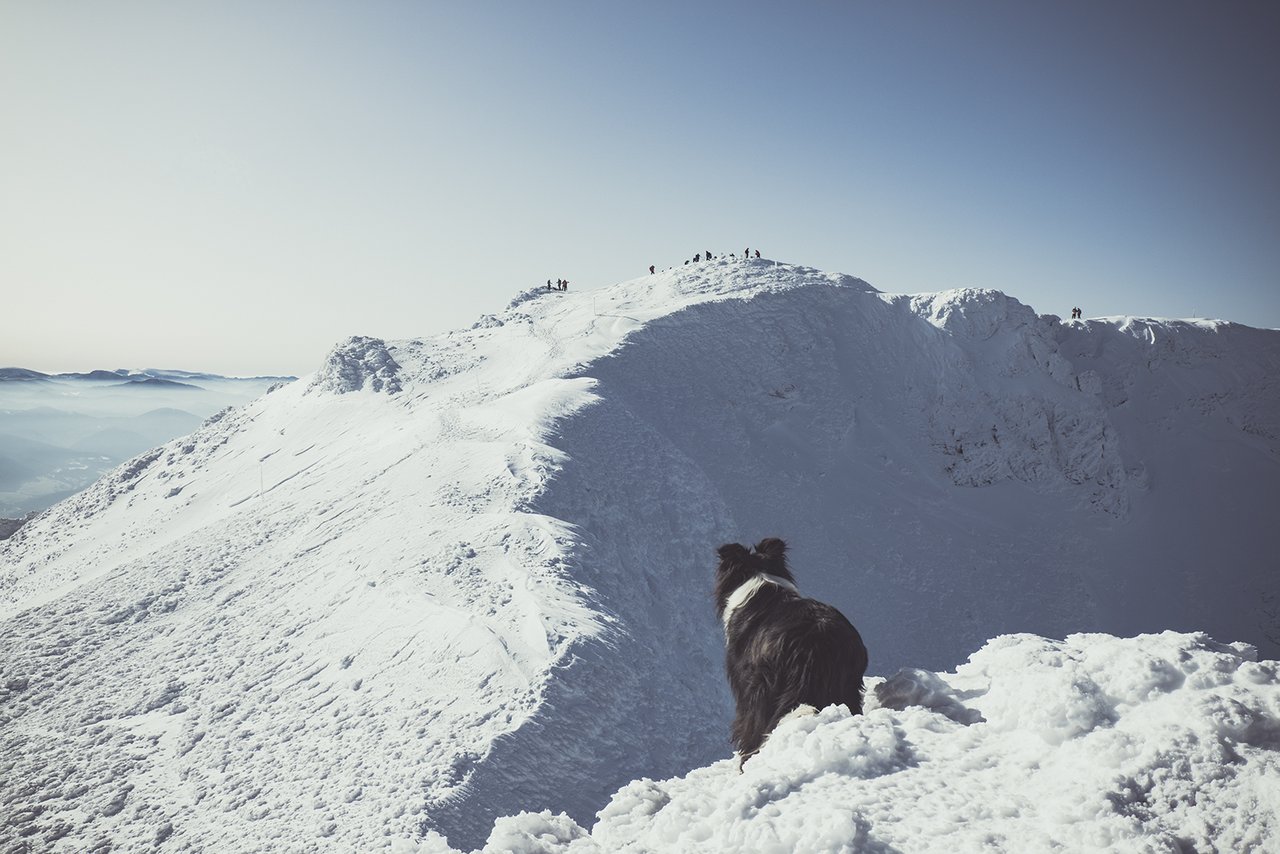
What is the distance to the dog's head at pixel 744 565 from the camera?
237 inches

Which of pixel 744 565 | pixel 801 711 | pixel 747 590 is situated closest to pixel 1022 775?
pixel 801 711

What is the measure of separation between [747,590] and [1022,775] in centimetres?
288

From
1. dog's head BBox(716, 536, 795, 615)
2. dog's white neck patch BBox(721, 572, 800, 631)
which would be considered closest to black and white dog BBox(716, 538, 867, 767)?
dog's white neck patch BBox(721, 572, 800, 631)

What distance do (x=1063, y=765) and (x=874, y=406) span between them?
82.2ft

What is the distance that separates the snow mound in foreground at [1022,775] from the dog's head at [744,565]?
2192 mm

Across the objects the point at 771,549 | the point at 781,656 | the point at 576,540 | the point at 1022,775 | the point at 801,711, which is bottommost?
the point at 576,540

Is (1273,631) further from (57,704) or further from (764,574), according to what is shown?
(57,704)

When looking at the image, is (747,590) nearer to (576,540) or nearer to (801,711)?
(801,711)

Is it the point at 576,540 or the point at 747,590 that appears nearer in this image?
the point at 747,590

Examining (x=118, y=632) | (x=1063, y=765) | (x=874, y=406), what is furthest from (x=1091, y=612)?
Answer: (x=118, y=632)

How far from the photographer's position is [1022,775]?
2.98 meters

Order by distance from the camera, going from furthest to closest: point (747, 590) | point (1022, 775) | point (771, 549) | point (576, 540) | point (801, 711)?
1. point (576, 540)
2. point (771, 549)
3. point (747, 590)
4. point (801, 711)
5. point (1022, 775)

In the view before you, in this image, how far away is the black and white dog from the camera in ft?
14.4

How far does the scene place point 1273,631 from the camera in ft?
Result: 79.0
